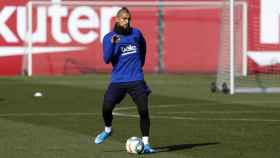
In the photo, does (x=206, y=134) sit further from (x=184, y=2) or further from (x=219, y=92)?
(x=184, y=2)

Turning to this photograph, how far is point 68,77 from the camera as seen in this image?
37.1 meters

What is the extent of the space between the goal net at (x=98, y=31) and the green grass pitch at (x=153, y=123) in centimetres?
667

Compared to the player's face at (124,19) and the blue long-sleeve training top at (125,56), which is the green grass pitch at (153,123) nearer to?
the blue long-sleeve training top at (125,56)

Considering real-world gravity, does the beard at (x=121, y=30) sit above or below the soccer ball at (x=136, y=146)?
above

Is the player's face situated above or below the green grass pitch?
above

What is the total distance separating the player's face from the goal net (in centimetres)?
Result: 2448

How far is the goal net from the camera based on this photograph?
38.5 m

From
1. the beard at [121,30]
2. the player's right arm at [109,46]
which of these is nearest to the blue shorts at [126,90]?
the player's right arm at [109,46]

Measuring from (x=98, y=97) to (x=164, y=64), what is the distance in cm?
1273

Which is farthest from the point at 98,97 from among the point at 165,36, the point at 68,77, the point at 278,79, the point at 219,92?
the point at 165,36

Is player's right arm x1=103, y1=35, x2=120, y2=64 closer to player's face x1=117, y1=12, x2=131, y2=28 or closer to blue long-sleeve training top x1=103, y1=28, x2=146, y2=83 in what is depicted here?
blue long-sleeve training top x1=103, y1=28, x2=146, y2=83

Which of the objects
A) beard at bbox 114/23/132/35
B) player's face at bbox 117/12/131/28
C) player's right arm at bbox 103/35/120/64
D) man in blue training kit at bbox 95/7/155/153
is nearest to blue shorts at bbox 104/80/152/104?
man in blue training kit at bbox 95/7/155/153

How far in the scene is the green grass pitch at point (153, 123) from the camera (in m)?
14.0

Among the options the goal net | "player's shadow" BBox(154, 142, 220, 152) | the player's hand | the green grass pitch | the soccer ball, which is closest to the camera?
the soccer ball
